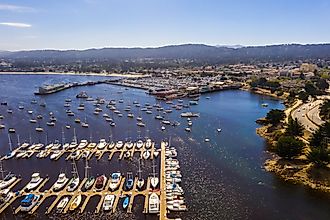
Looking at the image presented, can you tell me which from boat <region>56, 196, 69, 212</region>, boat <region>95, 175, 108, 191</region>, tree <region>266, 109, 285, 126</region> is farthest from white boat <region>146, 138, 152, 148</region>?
tree <region>266, 109, 285, 126</region>

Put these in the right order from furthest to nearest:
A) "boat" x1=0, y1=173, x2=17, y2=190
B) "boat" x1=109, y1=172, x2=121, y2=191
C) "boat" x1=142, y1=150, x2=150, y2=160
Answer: "boat" x1=142, y1=150, x2=150, y2=160 < "boat" x1=0, y1=173, x2=17, y2=190 < "boat" x1=109, y1=172, x2=121, y2=191

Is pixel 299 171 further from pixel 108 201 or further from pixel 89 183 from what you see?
pixel 89 183

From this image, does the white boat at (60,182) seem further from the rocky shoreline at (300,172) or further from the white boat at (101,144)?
the rocky shoreline at (300,172)

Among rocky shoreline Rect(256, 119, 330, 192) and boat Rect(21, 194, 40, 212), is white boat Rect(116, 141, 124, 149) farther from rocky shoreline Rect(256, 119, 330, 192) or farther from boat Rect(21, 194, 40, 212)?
rocky shoreline Rect(256, 119, 330, 192)

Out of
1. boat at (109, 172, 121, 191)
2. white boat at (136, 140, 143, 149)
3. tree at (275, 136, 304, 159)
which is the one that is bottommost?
boat at (109, 172, 121, 191)

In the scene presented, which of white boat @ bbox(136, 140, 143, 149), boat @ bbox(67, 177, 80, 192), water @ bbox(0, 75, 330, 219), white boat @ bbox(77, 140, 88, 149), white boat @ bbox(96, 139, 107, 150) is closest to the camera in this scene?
water @ bbox(0, 75, 330, 219)

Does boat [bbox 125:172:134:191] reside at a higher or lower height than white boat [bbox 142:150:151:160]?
lower

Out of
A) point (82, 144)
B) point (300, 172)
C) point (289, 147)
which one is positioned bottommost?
point (82, 144)

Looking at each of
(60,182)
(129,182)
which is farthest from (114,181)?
(60,182)
